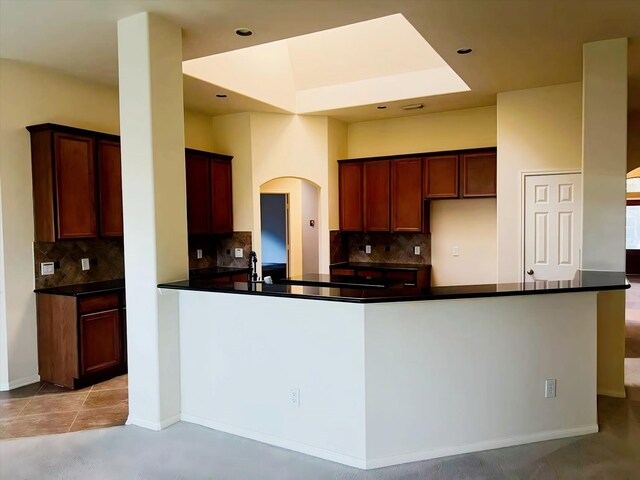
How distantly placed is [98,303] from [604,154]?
460 cm

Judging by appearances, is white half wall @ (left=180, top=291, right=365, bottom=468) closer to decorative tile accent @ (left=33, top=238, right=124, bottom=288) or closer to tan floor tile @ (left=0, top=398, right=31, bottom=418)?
tan floor tile @ (left=0, top=398, right=31, bottom=418)

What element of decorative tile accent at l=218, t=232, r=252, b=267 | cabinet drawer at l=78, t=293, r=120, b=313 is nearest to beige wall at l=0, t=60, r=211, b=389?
cabinet drawer at l=78, t=293, r=120, b=313

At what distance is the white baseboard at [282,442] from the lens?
9.27 feet

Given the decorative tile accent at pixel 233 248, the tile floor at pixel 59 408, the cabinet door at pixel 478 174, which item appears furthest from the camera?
the decorative tile accent at pixel 233 248

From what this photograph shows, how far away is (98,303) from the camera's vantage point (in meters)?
4.34

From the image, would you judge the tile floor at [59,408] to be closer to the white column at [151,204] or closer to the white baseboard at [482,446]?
the white column at [151,204]

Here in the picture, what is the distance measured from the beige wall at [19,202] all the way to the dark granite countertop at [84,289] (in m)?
0.22

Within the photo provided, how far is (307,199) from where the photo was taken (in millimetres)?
8438

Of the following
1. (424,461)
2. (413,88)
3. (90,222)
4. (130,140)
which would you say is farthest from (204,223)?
A: (424,461)

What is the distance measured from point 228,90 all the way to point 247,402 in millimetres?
3504

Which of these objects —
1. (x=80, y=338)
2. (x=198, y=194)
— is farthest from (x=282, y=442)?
(x=198, y=194)

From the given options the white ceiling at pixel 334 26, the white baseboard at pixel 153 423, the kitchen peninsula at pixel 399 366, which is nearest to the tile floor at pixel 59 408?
the white baseboard at pixel 153 423

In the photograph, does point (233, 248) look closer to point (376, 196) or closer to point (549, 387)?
point (376, 196)

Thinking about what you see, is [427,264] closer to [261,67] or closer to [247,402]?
[261,67]
